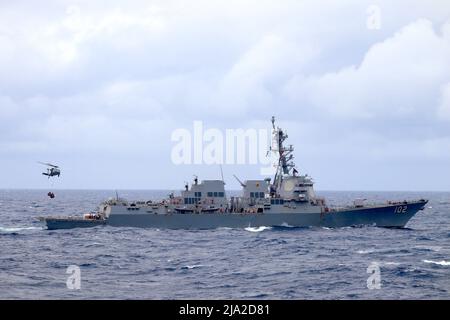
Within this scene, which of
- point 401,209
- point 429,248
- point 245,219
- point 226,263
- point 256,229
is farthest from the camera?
point 401,209

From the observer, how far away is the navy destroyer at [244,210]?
62719mm

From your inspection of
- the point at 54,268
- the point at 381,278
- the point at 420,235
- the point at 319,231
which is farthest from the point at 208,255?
the point at 420,235

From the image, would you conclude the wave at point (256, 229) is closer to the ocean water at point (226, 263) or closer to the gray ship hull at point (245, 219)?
the ocean water at point (226, 263)

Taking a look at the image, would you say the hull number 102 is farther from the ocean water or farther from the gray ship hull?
the ocean water

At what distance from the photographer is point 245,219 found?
62812 millimetres

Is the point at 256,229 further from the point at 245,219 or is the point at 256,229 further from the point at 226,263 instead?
the point at 226,263

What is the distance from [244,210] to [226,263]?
23.8m

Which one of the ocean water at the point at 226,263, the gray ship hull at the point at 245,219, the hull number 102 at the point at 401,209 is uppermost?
the hull number 102 at the point at 401,209

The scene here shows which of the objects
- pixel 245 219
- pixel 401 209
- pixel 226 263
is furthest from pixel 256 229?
pixel 226 263

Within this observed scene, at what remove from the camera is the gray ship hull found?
6278 centimetres

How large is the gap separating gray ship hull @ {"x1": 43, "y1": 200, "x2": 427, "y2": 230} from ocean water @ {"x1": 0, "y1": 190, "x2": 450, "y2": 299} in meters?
1.05

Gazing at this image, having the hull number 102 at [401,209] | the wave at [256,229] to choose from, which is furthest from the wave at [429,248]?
the wave at [256,229]

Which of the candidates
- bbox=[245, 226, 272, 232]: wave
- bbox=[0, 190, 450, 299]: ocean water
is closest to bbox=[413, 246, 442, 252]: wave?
bbox=[0, 190, 450, 299]: ocean water
